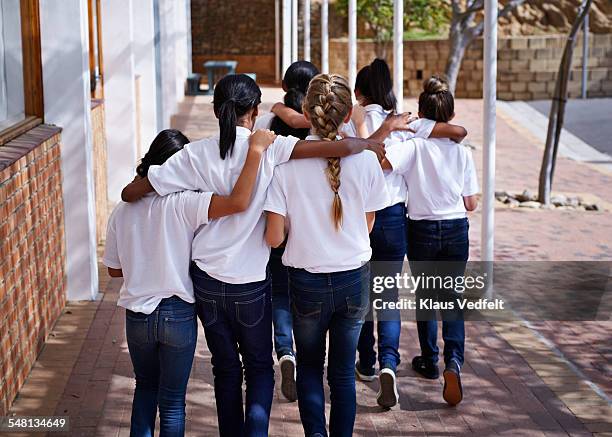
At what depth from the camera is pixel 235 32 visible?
34.6 metres

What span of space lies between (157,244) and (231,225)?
270 mm

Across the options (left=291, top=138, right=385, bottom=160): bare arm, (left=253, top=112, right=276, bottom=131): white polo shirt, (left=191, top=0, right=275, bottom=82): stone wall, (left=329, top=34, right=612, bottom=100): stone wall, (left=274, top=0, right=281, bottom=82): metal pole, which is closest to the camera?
(left=291, top=138, right=385, bottom=160): bare arm

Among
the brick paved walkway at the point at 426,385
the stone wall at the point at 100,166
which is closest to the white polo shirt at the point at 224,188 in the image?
the brick paved walkway at the point at 426,385

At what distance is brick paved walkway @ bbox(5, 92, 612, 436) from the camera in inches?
191

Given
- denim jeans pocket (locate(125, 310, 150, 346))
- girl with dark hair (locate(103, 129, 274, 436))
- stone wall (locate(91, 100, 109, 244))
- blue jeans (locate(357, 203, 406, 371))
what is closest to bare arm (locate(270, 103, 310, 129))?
blue jeans (locate(357, 203, 406, 371))

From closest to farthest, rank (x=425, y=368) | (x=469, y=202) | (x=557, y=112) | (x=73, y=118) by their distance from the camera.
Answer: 1. (x=469, y=202)
2. (x=425, y=368)
3. (x=73, y=118)
4. (x=557, y=112)

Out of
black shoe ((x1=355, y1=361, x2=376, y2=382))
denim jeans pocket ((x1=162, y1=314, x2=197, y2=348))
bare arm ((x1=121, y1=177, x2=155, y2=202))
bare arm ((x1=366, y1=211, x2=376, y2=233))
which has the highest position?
bare arm ((x1=121, y1=177, x2=155, y2=202))

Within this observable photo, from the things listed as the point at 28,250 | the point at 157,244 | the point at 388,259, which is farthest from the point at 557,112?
the point at 157,244

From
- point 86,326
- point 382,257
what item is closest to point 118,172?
point 86,326

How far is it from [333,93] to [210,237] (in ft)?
2.28

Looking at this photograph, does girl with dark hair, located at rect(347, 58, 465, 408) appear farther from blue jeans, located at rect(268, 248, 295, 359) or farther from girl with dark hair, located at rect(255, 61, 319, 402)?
blue jeans, located at rect(268, 248, 295, 359)

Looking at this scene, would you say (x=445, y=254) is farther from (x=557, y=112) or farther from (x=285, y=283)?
(x=557, y=112)

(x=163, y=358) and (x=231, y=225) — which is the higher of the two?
(x=231, y=225)

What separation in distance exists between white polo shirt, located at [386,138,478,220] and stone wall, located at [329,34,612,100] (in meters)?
24.1
